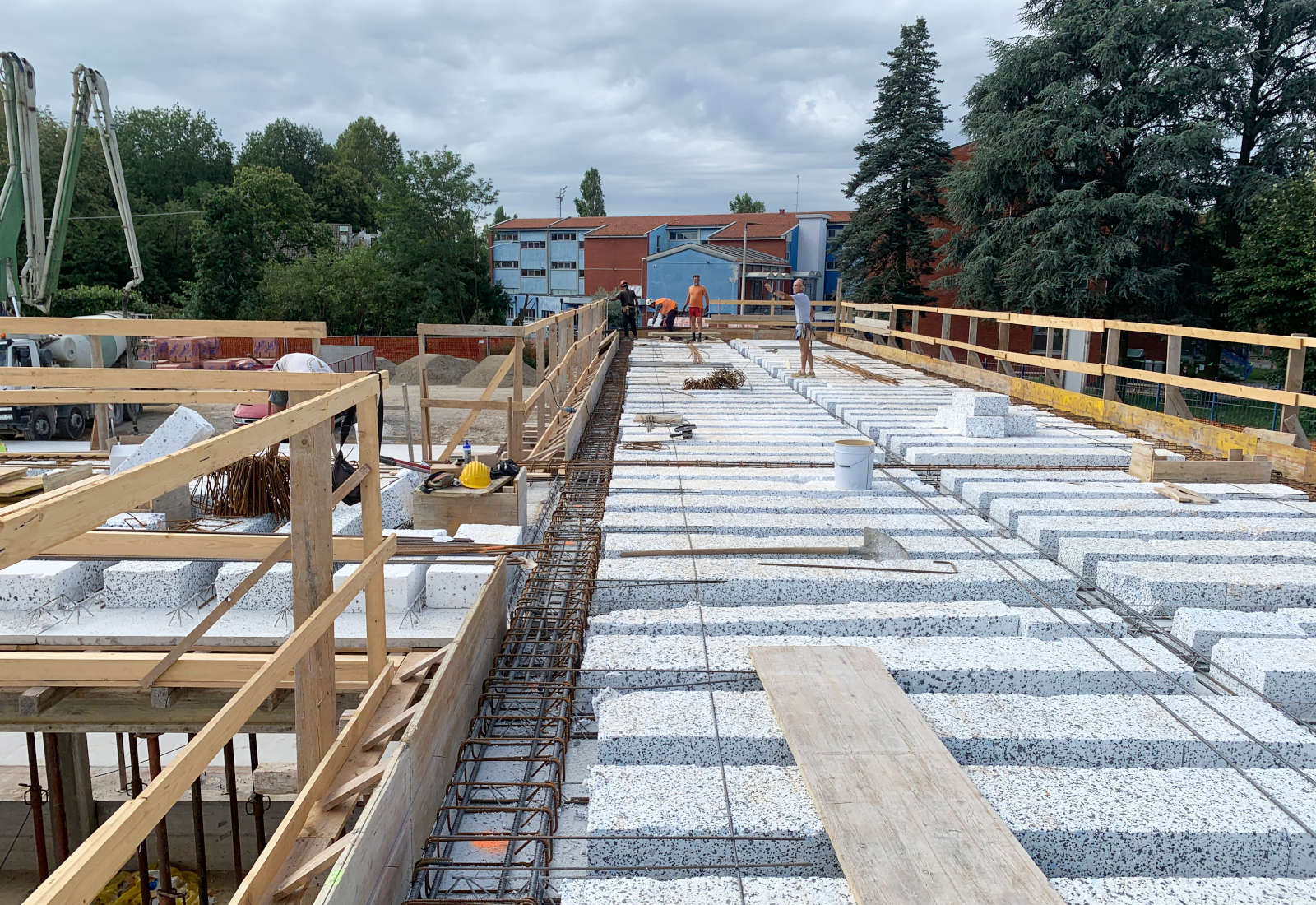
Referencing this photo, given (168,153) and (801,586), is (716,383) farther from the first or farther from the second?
(168,153)

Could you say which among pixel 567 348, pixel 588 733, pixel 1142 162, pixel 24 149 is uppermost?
pixel 1142 162

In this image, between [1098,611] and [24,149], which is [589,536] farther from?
[24,149]

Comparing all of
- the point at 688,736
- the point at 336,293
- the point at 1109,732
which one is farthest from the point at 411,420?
the point at 336,293

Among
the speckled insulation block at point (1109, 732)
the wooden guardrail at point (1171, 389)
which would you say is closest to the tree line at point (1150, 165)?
the wooden guardrail at point (1171, 389)

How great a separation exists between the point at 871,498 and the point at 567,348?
22.8 ft

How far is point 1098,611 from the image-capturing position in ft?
15.0

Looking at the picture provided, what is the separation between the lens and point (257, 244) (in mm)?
48281

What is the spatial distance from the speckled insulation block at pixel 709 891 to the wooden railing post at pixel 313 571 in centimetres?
118

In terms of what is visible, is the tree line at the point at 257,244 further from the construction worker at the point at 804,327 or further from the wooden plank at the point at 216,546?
the wooden plank at the point at 216,546

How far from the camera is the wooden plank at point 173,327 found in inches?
247

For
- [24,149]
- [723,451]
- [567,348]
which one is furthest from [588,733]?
[24,149]

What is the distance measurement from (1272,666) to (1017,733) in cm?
139

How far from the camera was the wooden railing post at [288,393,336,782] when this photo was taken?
2875 mm

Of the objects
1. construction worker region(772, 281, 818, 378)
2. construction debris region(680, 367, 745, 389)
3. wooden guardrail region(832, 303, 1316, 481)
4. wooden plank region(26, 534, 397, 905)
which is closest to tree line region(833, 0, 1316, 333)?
wooden guardrail region(832, 303, 1316, 481)
